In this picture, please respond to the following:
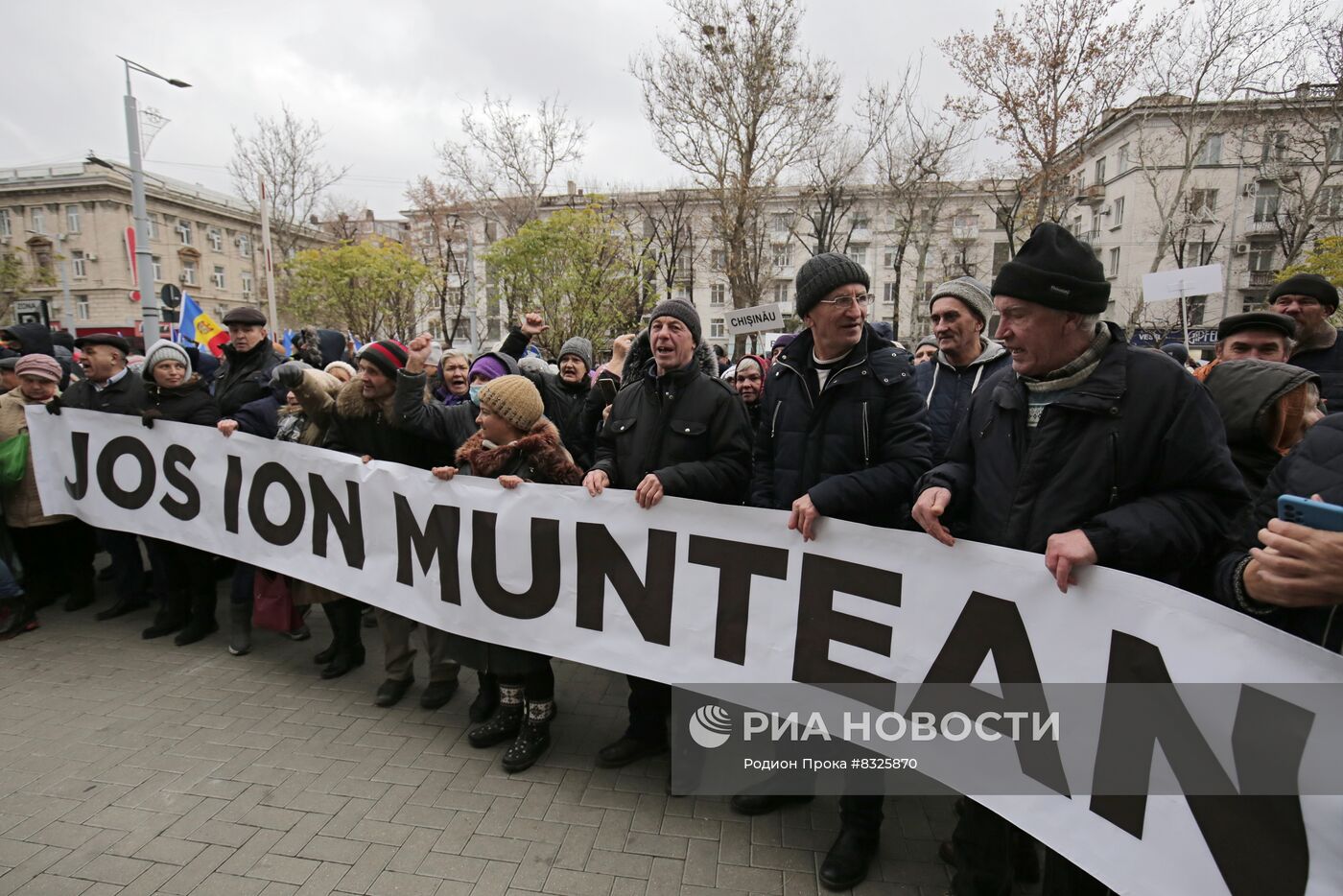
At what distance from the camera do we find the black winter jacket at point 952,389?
3.39m

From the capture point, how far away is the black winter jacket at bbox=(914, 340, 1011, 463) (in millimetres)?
3389

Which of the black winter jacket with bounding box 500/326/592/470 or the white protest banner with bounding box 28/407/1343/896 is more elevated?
the black winter jacket with bounding box 500/326/592/470

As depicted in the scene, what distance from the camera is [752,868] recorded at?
258cm

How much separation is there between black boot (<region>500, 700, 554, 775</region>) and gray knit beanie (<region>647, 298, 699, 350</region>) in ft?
6.56

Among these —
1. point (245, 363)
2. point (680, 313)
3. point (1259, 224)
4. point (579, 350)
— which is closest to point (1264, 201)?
point (1259, 224)

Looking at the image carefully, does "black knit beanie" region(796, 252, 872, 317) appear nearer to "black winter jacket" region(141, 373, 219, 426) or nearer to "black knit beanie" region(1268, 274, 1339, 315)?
"black knit beanie" region(1268, 274, 1339, 315)

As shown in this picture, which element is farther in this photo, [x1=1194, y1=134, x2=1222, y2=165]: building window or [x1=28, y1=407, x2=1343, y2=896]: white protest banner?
[x1=1194, y1=134, x2=1222, y2=165]: building window

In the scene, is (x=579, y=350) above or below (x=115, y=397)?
above

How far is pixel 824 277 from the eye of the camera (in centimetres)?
267

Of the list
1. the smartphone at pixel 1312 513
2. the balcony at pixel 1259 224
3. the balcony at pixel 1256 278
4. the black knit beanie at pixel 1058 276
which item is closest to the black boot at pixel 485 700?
the black knit beanie at pixel 1058 276

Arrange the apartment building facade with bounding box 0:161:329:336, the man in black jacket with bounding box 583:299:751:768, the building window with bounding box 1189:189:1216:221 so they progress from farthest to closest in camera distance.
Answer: the apartment building facade with bounding box 0:161:329:336 → the building window with bounding box 1189:189:1216:221 → the man in black jacket with bounding box 583:299:751:768

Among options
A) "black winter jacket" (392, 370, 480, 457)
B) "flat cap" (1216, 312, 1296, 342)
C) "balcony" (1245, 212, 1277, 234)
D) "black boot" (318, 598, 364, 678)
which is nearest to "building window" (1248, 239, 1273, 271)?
"balcony" (1245, 212, 1277, 234)

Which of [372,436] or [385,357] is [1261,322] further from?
[372,436]

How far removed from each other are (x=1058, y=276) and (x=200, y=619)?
5.55 m
